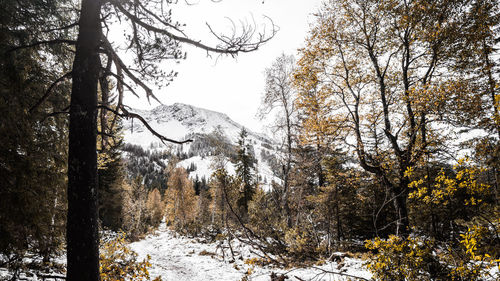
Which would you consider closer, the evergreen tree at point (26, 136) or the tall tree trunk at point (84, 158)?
the tall tree trunk at point (84, 158)

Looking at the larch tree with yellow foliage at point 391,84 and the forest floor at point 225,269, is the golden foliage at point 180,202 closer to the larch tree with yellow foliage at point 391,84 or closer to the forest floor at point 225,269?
the forest floor at point 225,269

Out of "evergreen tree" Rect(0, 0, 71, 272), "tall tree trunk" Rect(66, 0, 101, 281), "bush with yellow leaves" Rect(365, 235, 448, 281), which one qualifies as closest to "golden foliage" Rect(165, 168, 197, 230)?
"evergreen tree" Rect(0, 0, 71, 272)

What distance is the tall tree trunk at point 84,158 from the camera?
96.8 inches

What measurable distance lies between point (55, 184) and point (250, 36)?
5.47m

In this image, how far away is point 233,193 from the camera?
51.3 feet

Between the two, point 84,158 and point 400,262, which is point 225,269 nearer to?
point 400,262

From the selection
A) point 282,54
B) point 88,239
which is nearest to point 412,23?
point 282,54

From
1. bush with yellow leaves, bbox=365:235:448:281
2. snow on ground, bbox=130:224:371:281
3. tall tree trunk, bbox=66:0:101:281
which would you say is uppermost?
tall tree trunk, bbox=66:0:101:281

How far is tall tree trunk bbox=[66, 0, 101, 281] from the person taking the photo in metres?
2.46

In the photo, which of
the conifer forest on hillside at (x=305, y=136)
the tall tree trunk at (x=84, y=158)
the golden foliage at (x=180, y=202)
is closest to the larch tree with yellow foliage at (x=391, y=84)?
the conifer forest on hillside at (x=305, y=136)

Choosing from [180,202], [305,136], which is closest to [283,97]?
[305,136]

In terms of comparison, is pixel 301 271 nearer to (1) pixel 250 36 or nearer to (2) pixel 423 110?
(2) pixel 423 110

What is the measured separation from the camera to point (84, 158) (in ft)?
8.42

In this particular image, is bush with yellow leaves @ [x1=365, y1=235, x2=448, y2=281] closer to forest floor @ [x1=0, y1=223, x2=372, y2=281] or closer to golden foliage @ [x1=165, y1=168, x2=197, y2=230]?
forest floor @ [x1=0, y1=223, x2=372, y2=281]
